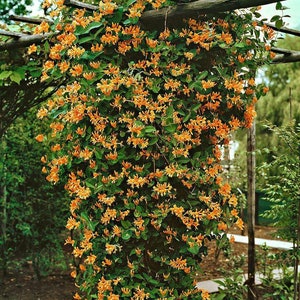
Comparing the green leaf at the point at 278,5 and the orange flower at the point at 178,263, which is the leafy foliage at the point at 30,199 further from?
the green leaf at the point at 278,5

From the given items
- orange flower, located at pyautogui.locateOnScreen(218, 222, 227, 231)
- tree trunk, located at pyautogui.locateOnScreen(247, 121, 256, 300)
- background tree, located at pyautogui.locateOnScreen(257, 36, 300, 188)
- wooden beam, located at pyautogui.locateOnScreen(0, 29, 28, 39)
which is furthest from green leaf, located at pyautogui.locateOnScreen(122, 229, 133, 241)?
background tree, located at pyautogui.locateOnScreen(257, 36, 300, 188)

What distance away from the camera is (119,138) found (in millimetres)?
2693

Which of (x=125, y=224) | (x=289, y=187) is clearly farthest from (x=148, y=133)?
(x=289, y=187)

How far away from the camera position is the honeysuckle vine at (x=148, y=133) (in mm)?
2615

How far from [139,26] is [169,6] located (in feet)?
0.64

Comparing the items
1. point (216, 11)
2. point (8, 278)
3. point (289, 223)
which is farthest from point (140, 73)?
point (8, 278)

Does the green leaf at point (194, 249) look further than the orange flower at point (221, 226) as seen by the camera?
No

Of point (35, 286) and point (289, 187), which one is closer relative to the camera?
point (289, 187)

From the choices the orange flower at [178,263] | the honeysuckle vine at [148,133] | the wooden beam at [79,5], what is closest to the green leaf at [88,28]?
the honeysuckle vine at [148,133]

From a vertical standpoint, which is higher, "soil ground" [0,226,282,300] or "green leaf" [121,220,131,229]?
"green leaf" [121,220,131,229]

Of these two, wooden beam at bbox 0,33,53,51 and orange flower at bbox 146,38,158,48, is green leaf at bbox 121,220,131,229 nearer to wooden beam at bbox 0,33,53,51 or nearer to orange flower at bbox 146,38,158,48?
orange flower at bbox 146,38,158,48

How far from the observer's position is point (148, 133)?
2576 millimetres

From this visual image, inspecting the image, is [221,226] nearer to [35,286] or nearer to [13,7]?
[35,286]

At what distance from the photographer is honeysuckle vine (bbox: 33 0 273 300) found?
8.58 ft
